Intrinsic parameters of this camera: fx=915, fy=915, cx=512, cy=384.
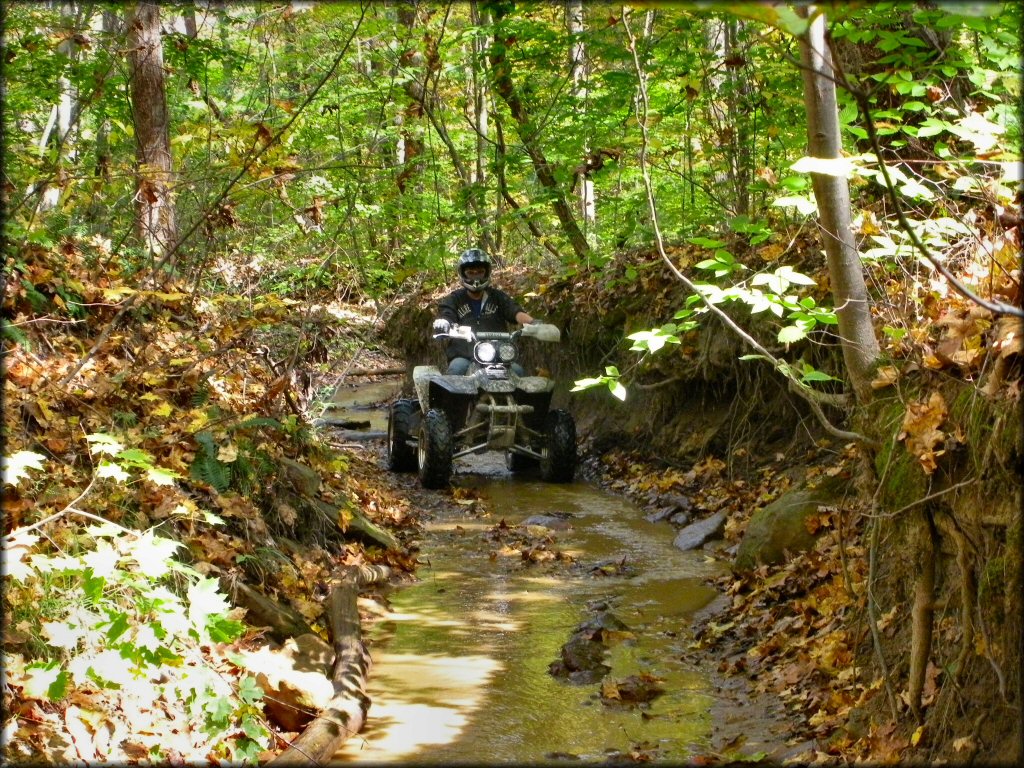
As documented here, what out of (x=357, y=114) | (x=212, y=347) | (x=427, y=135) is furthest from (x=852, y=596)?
(x=427, y=135)

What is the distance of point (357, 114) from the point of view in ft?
47.3

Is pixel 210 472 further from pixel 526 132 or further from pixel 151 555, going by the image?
pixel 526 132

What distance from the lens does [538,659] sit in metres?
5.06

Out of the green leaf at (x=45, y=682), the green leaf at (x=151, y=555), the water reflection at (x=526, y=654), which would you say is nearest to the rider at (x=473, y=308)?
the water reflection at (x=526, y=654)

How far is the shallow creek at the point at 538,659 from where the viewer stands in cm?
405

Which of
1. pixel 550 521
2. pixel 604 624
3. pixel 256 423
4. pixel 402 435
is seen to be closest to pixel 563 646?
pixel 604 624

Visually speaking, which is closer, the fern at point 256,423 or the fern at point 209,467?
the fern at point 209,467

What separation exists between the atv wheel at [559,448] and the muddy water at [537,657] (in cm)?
137

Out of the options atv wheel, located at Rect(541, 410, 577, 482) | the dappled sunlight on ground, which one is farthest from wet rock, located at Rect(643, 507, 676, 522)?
the dappled sunlight on ground

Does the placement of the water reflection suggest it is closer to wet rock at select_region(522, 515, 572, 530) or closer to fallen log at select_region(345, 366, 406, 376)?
wet rock at select_region(522, 515, 572, 530)

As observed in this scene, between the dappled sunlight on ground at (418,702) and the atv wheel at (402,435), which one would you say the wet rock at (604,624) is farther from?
the atv wheel at (402,435)

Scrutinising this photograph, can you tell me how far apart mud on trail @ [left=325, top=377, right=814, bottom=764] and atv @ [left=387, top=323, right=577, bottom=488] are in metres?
0.78

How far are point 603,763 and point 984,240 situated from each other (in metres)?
2.72

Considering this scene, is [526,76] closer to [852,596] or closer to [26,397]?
[26,397]
